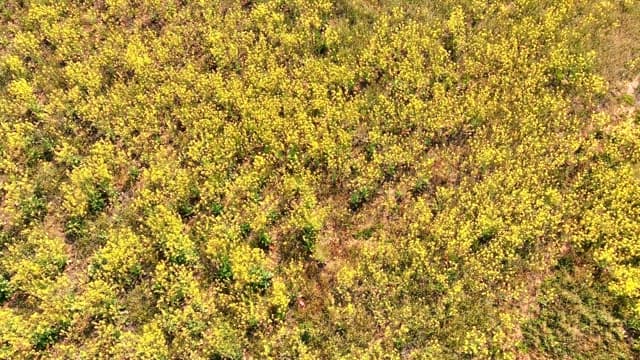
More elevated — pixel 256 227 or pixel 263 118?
pixel 263 118

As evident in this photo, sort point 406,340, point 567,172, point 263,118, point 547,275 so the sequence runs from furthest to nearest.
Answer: point 263,118, point 567,172, point 547,275, point 406,340

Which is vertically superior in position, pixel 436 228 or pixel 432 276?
pixel 436 228

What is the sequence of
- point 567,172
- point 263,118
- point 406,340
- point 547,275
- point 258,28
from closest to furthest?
point 406,340, point 547,275, point 567,172, point 263,118, point 258,28

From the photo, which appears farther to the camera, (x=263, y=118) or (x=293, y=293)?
(x=263, y=118)

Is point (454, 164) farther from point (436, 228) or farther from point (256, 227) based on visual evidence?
point (256, 227)

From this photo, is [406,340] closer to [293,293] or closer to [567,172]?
[293,293]

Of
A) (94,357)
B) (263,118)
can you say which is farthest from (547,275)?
(94,357)

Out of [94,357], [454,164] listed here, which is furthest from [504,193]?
[94,357]

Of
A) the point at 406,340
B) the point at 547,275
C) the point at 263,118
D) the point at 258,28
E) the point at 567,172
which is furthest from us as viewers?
the point at 258,28

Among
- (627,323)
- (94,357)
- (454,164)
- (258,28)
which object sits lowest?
(94,357)
